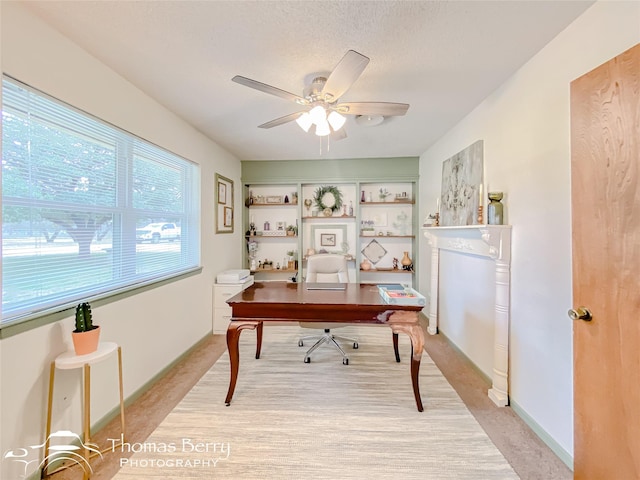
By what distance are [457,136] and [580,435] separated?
2570 mm

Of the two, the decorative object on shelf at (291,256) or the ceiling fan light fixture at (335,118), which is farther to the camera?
the decorative object on shelf at (291,256)

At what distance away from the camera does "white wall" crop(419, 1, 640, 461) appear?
4.57 ft

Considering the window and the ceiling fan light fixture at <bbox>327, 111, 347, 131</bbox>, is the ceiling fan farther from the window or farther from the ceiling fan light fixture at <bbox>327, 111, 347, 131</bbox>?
the window

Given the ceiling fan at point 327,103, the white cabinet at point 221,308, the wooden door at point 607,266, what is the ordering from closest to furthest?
the wooden door at point 607,266
the ceiling fan at point 327,103
the white cabinet at point 221,308

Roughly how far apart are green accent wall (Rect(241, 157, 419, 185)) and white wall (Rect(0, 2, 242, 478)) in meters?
1.27

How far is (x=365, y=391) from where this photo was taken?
2215 millimetres

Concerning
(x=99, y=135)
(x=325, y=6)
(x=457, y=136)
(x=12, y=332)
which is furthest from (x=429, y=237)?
(x=12, y=332)

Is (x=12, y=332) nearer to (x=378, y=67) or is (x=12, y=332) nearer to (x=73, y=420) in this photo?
(x=73, y=420)

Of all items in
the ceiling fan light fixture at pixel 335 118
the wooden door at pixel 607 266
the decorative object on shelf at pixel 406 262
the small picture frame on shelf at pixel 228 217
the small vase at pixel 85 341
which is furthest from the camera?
the decorative object on shelf at pixel 406 262

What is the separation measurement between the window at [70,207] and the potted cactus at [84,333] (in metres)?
0.14

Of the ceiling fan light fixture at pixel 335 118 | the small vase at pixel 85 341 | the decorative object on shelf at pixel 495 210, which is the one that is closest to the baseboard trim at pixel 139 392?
the small vase at pixel 85 341

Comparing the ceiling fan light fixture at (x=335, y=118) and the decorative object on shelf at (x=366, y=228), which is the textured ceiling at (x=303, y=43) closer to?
the ceiling fan light fixture at (x=335, y=118)

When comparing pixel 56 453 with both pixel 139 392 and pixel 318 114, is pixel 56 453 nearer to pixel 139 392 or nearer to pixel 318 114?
pixel 139 392

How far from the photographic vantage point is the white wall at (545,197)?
1.39 metres
